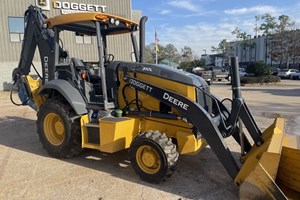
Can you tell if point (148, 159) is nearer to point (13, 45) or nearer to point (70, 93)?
point (70, 93)

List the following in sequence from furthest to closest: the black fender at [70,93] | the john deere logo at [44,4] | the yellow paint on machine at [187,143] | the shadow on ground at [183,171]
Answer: the john deere logo at [44,4], the black fender at [70,93], the yellow paint on machine at [187,143], the shadow on ground at [183,171]

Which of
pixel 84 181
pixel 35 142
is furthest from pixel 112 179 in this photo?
pixel 35 142

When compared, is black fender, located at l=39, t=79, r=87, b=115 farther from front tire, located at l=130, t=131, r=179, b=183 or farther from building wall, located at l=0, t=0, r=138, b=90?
building wall, located at l=0, t=0, r=138, b=90

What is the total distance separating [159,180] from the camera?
4.59 m

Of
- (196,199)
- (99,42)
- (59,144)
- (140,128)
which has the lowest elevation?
(196,199)

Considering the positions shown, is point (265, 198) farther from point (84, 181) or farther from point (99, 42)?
point (99, 42)

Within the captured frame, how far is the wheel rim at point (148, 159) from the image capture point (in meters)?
4.63

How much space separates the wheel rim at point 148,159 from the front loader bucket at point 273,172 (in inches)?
46.1

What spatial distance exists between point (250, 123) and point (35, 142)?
16.1 feet

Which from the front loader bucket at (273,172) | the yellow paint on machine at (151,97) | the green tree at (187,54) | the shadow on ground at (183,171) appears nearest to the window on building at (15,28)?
the shadow on ground at (183,171)

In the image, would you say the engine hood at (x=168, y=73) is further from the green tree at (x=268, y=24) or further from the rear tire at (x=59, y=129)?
the green tree at (x=268, y=24)

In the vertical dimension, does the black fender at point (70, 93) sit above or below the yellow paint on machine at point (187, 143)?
above

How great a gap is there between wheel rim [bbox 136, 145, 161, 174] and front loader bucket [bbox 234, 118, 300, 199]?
3.84 ft

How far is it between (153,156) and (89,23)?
106 inches
